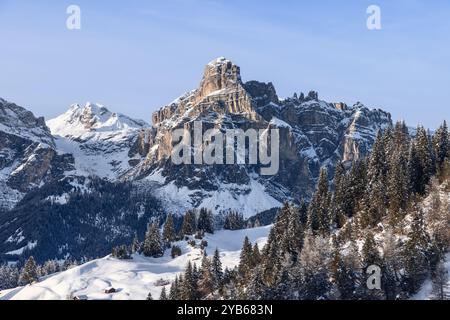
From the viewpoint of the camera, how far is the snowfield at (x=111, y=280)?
6688 inches

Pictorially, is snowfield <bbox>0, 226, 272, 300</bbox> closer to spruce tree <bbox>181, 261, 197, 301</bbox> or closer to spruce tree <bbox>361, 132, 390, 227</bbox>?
spruce tree <bbox>181, 261, 197, 301</bbox>

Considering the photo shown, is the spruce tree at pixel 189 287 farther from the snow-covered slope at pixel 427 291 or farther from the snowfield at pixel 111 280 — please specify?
the snow-covered slope at pixel 427 291

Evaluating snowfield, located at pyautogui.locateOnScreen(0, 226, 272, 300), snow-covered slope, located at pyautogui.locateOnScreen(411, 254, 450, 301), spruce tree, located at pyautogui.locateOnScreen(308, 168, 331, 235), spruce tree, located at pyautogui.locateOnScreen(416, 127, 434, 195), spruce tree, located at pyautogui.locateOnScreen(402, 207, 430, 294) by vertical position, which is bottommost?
snowfield, located at pyautogui.locateOnScreen(0, 226, 272, 300)

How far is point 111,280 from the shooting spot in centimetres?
18075

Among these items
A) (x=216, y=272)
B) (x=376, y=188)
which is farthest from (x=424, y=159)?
(x=216, y=272)

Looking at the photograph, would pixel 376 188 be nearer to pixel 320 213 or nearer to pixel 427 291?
pixel 320 213

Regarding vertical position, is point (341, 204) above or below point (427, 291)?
above

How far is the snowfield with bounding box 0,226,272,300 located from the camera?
170 metres

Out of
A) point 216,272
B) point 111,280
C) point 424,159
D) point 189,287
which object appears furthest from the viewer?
point 111,280

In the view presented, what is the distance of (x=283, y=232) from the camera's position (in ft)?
513

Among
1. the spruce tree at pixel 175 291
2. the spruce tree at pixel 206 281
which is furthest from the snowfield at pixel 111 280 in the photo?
the spruce tree at pixel 175 291

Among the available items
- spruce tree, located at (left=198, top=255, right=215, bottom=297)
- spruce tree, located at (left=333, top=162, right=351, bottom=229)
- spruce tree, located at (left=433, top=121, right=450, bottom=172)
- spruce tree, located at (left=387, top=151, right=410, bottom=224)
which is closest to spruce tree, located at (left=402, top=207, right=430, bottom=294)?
spruce tree, located at (left=387, top=151, right=410, bottom=224)
